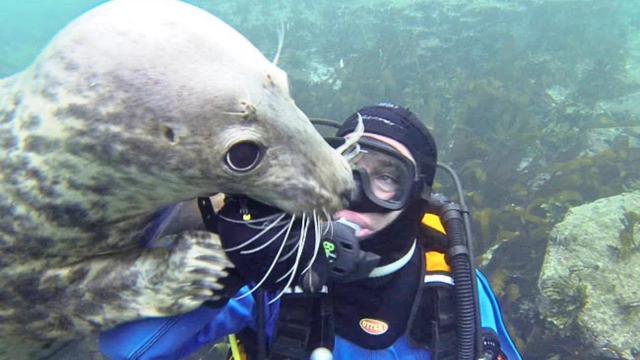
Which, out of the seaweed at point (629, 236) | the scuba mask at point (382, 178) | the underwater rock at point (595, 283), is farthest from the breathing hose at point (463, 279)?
the seaweed at point (629, 236)

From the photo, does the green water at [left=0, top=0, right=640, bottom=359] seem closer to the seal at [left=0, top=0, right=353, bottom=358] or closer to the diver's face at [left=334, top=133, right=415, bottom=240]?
the diver's face at [left=334, top=133, right=415, bottom=240]

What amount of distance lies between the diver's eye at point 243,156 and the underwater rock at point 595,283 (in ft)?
15.1

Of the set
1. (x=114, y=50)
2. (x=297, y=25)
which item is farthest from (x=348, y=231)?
(x=297, y=25)

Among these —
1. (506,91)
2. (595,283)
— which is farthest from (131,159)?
(506,91)

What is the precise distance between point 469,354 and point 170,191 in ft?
5.99

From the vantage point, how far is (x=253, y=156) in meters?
1.57

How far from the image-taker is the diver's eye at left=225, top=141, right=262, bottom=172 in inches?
60.8

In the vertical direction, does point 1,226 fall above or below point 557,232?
below

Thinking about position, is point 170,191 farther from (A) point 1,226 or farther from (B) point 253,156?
(A) point 1,226

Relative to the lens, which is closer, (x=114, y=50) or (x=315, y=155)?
(x=114, y=50)

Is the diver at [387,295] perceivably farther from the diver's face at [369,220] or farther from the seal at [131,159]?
the seal at [131,159]

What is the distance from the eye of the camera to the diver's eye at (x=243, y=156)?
154cm

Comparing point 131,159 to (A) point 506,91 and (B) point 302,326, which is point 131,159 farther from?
(A) point 506,91

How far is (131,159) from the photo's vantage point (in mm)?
1586
